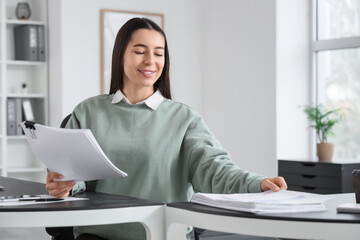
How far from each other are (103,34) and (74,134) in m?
4.30

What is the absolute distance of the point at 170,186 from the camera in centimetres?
198

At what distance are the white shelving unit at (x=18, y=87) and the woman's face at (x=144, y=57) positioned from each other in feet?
12.3

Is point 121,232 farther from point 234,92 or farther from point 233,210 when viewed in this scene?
point 234,92

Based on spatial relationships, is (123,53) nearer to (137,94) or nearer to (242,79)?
(137,94)

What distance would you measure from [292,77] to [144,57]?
11.6 ft

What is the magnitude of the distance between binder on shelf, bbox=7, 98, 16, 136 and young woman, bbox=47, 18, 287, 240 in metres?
3.71

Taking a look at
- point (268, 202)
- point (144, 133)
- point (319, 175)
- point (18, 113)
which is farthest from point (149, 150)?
point (18, 113)

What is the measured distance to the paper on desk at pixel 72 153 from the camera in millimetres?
1580

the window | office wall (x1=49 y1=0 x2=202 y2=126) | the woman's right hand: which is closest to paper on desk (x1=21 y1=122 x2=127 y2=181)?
the woman's right hand

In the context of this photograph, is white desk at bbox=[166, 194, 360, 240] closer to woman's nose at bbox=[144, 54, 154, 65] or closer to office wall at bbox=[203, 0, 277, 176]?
woman's nose at bbox=[144, 54, 154, 65]

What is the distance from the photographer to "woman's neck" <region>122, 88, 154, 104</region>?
2.06 meters

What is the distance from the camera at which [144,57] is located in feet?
6.57

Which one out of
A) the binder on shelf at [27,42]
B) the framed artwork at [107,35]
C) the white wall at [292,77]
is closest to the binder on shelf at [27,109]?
the binder on shelf at [27,42]

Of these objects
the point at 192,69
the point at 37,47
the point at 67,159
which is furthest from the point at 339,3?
the point at 67,159
